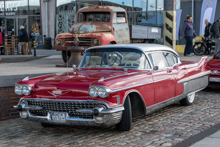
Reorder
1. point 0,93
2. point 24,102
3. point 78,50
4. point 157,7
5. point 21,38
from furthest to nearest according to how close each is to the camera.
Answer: point 157,7
point 21,38
point 78,50
point 0,93
point 24,102

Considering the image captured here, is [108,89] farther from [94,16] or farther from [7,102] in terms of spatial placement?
[94,16]

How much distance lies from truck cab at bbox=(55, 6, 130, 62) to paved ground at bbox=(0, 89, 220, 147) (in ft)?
23.5

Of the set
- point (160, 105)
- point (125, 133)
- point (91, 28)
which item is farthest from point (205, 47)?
point (125, 133)

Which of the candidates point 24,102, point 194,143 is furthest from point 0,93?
point 194,143

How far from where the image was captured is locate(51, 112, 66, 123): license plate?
5.70 m

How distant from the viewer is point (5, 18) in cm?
3388

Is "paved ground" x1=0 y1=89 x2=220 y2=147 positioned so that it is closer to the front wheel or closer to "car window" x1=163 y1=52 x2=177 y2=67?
"car window" x1=163 y1=52 x2=177 y2=67

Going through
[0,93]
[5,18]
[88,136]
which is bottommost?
[88,136]

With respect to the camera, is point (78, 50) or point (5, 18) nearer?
point (78, 50)

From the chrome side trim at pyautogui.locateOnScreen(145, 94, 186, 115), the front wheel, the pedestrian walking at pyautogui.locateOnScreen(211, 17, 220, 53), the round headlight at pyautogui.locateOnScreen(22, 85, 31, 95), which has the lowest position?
the chrome side trim at pyautogui.locateOnScreen(145, 94, 186, 115)

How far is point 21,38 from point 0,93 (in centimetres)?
1499

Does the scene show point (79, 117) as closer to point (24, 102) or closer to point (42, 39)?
point (24, 102)

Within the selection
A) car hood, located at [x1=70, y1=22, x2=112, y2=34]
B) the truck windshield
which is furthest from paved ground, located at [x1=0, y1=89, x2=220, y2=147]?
the truck windshield

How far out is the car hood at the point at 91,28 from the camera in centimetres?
1517
